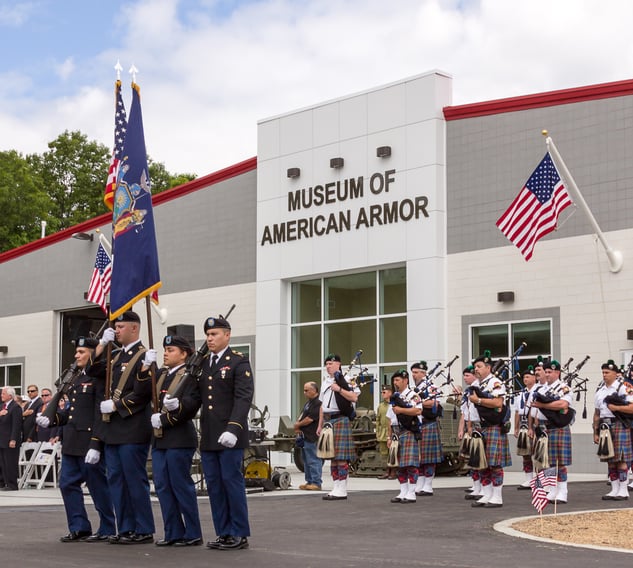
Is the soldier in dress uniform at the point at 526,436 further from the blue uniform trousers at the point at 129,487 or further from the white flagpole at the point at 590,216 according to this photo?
the blue uniform trousers at the point at 129,487

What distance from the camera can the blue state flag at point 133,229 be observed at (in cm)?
1077

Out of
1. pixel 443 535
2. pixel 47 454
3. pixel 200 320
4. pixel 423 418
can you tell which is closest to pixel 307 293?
pixel 200 320

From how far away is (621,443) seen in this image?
1571 centimetres

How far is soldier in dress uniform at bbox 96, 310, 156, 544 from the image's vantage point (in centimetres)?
1002

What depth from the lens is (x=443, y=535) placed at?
438 inches

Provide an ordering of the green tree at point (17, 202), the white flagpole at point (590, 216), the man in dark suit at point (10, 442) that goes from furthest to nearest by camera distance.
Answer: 1. the green tree at point (17, 202)
2. the white flagpole at point (590, 216)
3. the man in dark suit at point (10, 442)

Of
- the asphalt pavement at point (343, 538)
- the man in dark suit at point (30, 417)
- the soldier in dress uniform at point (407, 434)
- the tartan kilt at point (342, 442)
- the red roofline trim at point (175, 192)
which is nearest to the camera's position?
the asphalt pavement at point (343, 538)

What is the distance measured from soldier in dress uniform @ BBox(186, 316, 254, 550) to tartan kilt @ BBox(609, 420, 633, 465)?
24.6 feet

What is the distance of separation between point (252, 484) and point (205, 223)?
527 inches

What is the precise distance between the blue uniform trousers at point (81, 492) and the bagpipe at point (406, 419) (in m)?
6.04

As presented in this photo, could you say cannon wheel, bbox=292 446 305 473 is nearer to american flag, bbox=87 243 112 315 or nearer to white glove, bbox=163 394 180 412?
american flag, bbox=87 243 112 315

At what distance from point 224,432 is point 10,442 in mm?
11115

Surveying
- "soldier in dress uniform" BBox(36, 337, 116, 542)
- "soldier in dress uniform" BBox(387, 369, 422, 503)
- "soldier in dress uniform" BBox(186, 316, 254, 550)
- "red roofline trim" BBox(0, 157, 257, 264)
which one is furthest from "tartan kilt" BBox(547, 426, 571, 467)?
"red roofline trim" BBox(0, 157, 257, 264)

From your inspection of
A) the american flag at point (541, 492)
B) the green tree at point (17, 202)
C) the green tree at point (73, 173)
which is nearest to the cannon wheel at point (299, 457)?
the american flag at point (541, 492)
